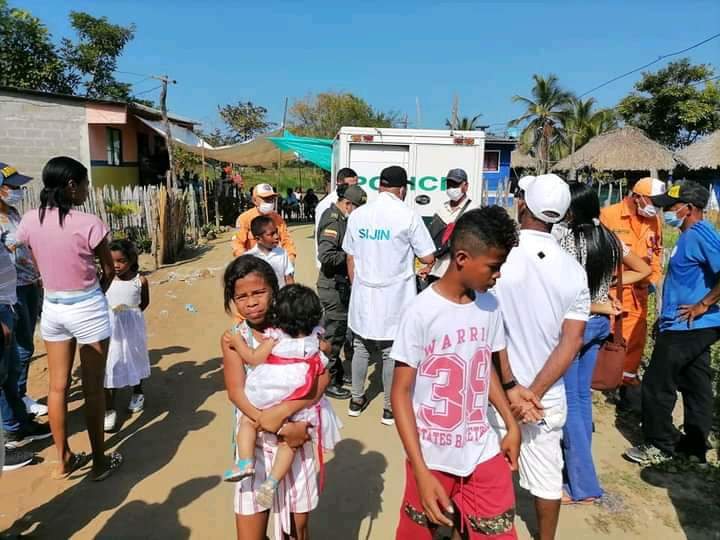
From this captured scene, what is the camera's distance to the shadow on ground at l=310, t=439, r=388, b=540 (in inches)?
110

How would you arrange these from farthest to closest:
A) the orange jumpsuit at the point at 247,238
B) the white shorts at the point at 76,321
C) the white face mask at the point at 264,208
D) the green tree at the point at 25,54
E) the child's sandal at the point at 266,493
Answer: the green tree at the point at 25,54 < the white face mask at the point at 264,208 < the orange jumpsuit at the point at 247,238 < the white shorts at the point at 76,321 < the child's sandal at the point at 266,493

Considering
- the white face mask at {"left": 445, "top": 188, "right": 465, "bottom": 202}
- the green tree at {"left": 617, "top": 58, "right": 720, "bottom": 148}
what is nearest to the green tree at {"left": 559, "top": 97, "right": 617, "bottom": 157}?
the green tree at {"left": 617, "top": 58, "right": 720, "bottom": 148}

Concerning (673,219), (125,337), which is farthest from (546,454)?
(125,337)

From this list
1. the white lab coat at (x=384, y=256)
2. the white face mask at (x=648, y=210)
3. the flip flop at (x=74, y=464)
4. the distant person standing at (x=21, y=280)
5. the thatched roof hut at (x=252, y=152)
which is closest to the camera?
the flip flop at (x=74, y=464)

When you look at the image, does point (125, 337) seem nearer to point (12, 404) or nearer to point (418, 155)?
point (12, 404)

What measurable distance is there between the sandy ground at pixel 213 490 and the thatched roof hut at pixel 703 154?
20.3 metres

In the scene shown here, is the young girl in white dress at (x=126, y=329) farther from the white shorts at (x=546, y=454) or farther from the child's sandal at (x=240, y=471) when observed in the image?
the white shorts at (x=546, y=454)

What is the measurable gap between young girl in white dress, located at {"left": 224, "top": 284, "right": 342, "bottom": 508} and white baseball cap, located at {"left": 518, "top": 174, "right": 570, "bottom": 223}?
113 cm

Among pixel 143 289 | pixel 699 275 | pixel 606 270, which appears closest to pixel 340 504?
pixel 606 270

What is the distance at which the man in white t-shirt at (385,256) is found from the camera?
3.77 m

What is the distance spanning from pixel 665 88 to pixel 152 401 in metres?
27.8

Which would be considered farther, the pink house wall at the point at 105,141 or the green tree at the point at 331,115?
the green tree at the point at 331,115

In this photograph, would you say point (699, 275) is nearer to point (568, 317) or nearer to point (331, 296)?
point (568, 317)

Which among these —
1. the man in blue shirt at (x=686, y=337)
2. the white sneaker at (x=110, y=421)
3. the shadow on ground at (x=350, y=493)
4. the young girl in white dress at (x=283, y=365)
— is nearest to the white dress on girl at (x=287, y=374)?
the young girl in white dress at (x=283, y=365)
